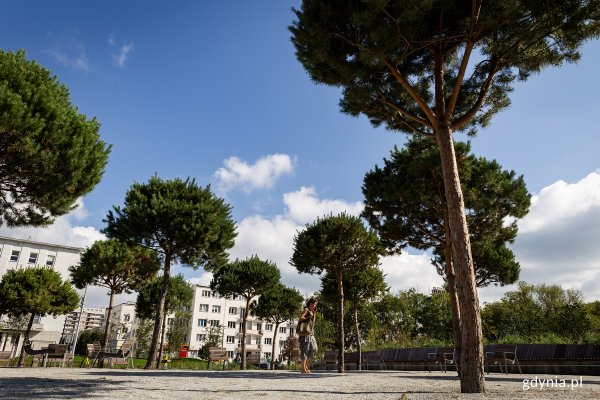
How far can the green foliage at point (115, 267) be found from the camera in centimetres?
2325

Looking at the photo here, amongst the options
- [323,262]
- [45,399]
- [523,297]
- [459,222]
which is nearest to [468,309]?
[459,222]

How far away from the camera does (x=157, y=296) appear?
30.7m

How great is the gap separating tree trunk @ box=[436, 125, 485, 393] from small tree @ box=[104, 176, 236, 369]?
13.9 m

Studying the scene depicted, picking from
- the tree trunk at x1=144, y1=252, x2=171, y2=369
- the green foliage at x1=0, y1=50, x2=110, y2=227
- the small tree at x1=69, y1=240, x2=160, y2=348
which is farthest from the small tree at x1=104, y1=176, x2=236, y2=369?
the green foliage at x1=0, y1=50, x2=110, y2=227

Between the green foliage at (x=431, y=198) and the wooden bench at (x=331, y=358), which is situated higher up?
the green foliage at (x=431, y=198)

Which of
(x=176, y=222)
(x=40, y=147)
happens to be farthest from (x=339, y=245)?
(x=40, y=147)

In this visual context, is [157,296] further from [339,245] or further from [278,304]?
[339,245]

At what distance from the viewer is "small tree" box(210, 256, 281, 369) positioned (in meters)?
29.2

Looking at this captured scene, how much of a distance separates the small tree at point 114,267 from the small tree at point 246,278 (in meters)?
6.21

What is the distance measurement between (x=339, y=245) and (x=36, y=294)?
21.1 metres

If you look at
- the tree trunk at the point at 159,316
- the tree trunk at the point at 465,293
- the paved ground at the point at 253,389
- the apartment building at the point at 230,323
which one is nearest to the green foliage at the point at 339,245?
the tree trunk at the point at 159,316

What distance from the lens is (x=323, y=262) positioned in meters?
16.9

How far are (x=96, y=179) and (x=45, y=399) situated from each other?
24.8ft

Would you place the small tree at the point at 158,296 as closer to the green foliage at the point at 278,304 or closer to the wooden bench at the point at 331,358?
the green foliage at the point at 278,304
